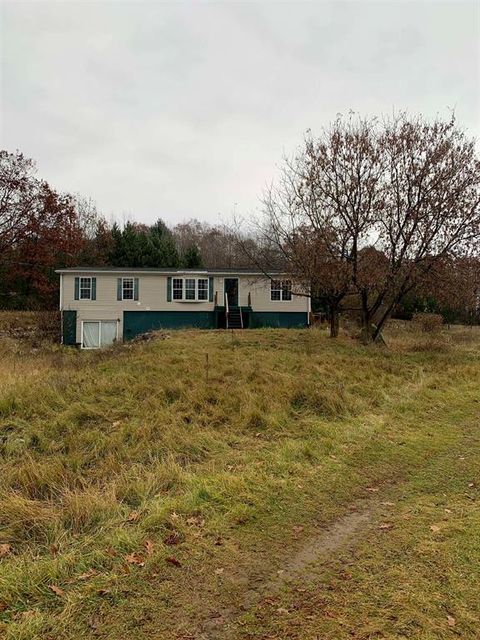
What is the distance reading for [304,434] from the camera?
652 centimetres

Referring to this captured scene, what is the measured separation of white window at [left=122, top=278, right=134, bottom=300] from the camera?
25.8 meters

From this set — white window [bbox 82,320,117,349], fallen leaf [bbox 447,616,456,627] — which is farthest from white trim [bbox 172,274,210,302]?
fallen leaf [bbox 447,616,456,627]

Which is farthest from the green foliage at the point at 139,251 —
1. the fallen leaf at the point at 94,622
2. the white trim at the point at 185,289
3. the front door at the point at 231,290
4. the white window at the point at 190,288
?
the fallen leaf at the point at 94,622

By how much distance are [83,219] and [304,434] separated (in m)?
40.4

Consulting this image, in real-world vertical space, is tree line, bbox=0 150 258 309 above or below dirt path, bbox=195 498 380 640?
above

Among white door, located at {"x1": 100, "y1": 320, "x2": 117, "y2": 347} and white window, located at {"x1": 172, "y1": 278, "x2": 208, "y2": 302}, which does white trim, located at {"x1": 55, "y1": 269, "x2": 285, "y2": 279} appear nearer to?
white window, located at {"x1": 172, "y1": 278, "x2": 208, "y2": 302}

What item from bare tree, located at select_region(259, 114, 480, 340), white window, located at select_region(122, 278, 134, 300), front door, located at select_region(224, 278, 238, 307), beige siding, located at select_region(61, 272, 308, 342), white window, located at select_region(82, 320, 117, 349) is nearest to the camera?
bare tree, located at select_region(259, 114, 480, 340)

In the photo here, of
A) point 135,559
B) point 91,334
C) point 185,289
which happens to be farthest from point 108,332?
point 135,559

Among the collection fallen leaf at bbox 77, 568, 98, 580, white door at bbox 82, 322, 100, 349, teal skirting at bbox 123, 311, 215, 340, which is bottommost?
fallen leaf at bbox 77, 568, 98, 580

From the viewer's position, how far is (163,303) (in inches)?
1026

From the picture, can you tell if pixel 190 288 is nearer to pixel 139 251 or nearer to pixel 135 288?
pixel 135 288

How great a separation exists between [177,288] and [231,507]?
22565 mm

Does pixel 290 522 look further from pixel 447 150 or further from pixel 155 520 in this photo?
pixel 447 150

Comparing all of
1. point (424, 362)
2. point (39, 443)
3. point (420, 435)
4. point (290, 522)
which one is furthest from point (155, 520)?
point (424, 362)
